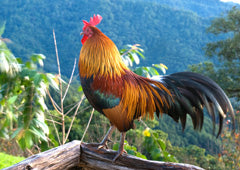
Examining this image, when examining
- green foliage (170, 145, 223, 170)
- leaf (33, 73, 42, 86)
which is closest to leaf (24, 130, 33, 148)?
leaf (33, 73, 42, 86)

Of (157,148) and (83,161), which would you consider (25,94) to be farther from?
(157,148)

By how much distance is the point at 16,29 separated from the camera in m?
16.8

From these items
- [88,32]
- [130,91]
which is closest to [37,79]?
[88,32]

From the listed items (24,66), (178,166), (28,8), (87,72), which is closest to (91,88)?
(87,72)

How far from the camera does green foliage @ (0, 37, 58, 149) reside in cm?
268

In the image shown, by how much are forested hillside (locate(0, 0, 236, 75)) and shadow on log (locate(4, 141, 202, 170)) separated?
1047 cm

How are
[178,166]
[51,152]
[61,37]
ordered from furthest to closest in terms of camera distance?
[61,37], [51,152], [178,166]

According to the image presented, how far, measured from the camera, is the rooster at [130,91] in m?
1.85

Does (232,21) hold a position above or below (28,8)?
below

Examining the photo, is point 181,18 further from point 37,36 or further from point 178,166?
point 178,166

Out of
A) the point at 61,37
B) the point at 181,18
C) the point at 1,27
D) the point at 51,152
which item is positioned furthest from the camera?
the point at 181,18

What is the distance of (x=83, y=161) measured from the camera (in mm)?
2240

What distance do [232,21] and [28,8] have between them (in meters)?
13.6

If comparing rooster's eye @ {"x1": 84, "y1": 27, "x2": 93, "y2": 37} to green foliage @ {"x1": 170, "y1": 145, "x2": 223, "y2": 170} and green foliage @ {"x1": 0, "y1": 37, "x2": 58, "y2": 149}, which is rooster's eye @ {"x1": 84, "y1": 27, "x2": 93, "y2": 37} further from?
green foliage @ {"x1": 170, "y1": 145, "x2": 223, "y2": 170}
